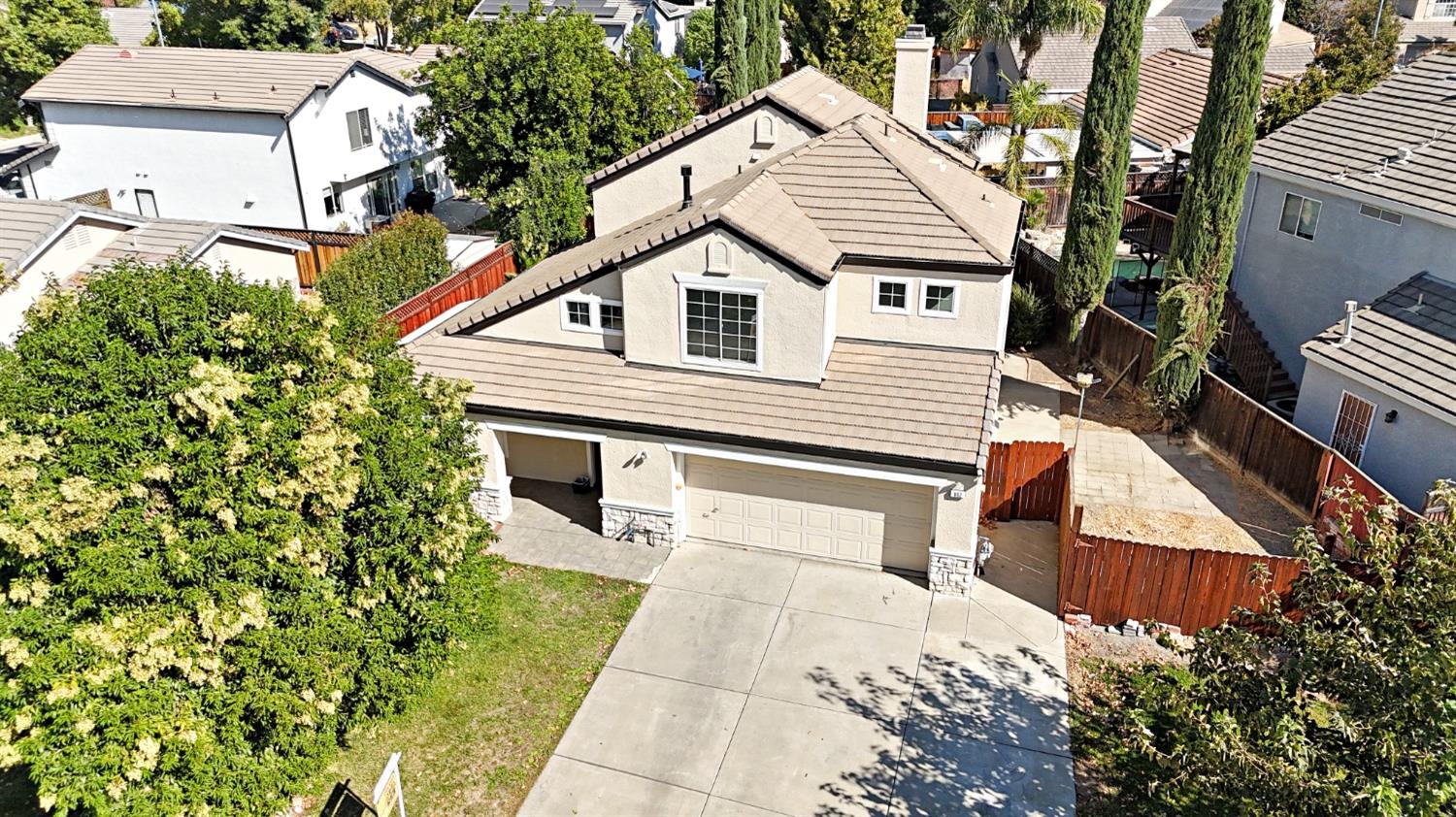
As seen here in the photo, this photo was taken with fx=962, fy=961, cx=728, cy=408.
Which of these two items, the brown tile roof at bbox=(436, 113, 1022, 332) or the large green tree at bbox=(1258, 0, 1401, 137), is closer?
the brown tile roof at bbox=(436, 113, 1022, 332)

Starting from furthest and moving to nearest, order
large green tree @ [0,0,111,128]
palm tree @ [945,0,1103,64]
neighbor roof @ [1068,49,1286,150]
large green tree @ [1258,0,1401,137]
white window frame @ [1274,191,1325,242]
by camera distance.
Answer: large green tree @ [0,0,111,128] < palm tree @ [945,0,1103,64] < neighbor roof @ [1068,49,1286,150] < large green tree @ [1258,0,1401,137] < white window frame @ [1274,191,1325,242]

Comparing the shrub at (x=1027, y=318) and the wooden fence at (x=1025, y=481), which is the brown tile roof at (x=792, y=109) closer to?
the shrub at (x=1027, y=318)

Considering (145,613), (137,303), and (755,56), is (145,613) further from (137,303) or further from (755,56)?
(755,56)

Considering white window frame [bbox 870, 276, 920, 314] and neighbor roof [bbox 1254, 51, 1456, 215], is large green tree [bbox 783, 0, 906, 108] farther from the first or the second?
white window frame [bbox 870, 276, 920, 314]

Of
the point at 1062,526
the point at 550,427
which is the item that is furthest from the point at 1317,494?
the point at 550,427

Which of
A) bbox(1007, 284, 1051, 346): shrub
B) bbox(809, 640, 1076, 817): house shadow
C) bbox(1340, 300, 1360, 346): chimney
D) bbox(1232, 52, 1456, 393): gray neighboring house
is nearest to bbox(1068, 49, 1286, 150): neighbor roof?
bbox(1232, 52, 1456, 393): gray neighboring house

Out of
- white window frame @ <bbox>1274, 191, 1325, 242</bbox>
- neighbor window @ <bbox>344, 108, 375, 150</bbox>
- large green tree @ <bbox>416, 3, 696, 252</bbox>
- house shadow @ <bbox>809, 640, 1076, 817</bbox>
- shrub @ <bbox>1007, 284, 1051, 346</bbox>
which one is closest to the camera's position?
house shadow @ <bbox>809, 640, 1076, 817</bbox>

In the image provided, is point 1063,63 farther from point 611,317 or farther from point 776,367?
point 611,317

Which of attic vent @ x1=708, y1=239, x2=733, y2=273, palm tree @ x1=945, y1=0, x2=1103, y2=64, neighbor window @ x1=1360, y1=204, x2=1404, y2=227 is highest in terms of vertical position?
palm tree @ x1=945, y1=0, x2=1103, y2=64
